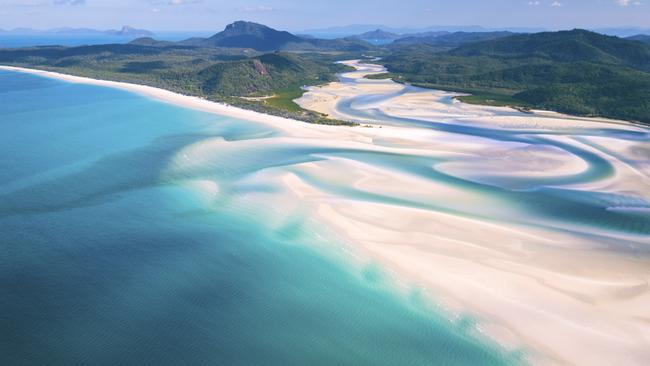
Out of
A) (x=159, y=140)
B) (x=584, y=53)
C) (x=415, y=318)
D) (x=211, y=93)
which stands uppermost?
(x=584, y=53)

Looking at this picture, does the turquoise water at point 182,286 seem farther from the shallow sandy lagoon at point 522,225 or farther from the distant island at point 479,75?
the distant island at point 479,75

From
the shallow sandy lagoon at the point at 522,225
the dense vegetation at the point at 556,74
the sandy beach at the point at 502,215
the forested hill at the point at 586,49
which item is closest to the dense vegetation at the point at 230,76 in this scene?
the sandy beach at the point at 502,215

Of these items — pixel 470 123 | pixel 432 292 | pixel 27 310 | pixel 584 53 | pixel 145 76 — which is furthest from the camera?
pixel 584 53

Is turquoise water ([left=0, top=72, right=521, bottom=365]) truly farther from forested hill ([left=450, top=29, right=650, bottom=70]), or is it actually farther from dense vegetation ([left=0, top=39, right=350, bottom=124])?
forested hill ([left=450, top=29, right=650, bottom=70])

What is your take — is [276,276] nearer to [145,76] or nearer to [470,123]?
[470,123]

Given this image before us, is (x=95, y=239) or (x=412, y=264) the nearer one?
(x=412, y=264)

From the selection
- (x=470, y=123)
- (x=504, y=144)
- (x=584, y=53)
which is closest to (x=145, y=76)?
(x=470, y=123)

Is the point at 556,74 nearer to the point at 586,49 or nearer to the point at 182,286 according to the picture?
the point at 586,49
